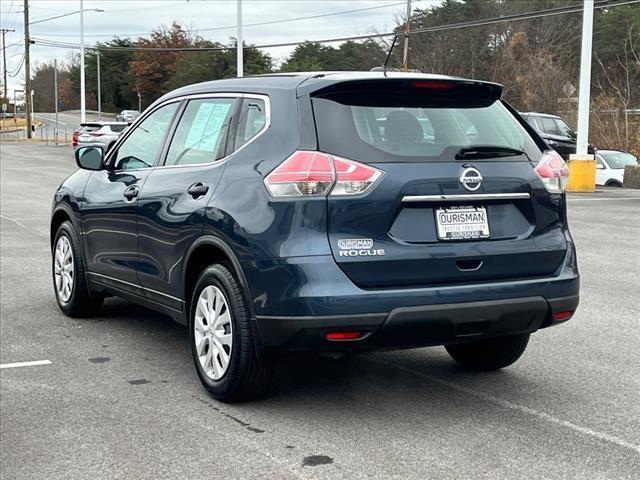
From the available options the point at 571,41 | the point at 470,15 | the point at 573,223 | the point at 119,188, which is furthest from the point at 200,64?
the point at 119,188

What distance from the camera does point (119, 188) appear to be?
6.34 m

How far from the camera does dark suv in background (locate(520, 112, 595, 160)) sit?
2547cm

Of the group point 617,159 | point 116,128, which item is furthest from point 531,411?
point 116,128

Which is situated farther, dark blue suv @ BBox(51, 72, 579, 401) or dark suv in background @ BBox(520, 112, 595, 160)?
dark suv in background @ BBox(520, 112, 595, 160)

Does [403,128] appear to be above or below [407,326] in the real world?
above

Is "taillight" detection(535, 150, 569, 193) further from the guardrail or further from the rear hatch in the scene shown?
the guardrail

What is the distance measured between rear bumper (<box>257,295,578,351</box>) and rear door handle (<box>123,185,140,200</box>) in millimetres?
1821

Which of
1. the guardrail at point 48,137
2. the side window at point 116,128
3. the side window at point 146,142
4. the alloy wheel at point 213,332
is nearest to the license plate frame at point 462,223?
the alloy wheel at point 213,332

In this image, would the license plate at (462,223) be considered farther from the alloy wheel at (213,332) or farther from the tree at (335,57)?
the tree at (335,57)

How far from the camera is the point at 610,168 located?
24406mm

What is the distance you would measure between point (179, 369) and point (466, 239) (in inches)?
85.0

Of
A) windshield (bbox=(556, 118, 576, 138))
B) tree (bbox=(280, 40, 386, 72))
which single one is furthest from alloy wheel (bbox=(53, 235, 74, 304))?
tree (bbox=(280, 40, 386, 72))

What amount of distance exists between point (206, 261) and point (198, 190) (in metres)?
0.40

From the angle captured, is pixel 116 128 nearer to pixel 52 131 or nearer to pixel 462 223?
pixel 462 223
